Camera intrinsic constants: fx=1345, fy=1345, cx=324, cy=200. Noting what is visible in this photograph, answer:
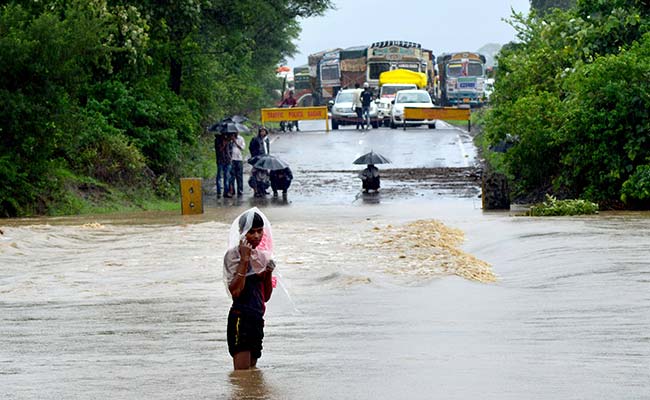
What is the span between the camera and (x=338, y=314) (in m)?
15.0

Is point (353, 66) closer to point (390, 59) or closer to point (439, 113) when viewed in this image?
point (390, 59)

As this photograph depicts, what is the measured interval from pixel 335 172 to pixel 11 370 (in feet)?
96.0

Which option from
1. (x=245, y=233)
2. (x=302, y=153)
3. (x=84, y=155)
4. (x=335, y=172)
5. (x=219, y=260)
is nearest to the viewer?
(x=245, y=233)

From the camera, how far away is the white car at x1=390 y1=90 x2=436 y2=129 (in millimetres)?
55281

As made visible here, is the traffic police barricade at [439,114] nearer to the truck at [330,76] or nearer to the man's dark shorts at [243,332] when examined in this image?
the truck at [330,76]

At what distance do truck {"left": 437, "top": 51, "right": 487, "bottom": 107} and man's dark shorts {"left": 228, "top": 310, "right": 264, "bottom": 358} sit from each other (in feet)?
205

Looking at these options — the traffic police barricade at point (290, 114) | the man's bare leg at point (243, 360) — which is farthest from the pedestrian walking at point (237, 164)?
the man's bare leg at point (243, 360)

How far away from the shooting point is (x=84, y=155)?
3406 cm

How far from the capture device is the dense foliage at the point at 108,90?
29500mm

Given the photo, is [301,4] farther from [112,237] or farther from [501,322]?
[501,322]

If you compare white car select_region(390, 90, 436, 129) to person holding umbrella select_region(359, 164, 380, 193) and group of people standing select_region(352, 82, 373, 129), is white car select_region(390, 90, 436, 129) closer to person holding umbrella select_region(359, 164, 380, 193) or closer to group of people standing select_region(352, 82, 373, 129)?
group of people standing select_region(352, 82, 373, 129)

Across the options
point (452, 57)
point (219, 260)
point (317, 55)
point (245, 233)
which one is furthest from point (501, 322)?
point (317, 55)

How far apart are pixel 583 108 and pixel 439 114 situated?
23659 mm

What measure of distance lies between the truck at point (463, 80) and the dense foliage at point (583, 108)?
33971 mm
